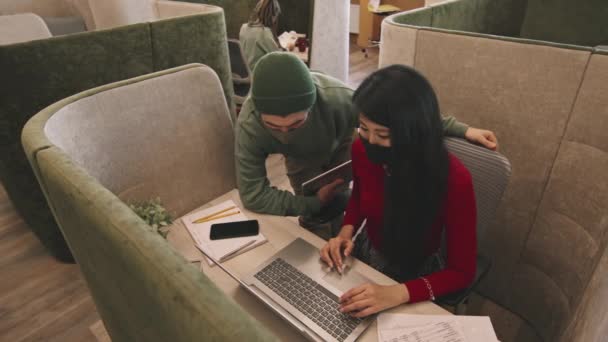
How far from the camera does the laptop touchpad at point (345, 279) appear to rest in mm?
921

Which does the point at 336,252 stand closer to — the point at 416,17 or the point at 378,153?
the point at 378,153

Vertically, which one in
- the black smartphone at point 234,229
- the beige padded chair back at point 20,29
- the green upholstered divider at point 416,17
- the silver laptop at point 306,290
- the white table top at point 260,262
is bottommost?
the white table top at point 260,262

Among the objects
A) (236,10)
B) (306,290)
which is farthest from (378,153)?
(236,10)

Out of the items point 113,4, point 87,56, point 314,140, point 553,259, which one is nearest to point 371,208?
point 314,140

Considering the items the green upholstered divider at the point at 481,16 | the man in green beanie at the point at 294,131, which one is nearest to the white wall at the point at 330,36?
the green upholstered divider at the point at 481,16

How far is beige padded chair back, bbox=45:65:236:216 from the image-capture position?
115 cm

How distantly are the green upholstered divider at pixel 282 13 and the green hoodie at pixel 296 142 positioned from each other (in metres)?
2.40

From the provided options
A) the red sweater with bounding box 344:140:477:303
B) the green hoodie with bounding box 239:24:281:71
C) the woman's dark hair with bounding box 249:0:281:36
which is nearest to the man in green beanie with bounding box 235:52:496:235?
the red sweater with bounding box 344:140:477:303

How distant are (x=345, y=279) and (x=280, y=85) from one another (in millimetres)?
618

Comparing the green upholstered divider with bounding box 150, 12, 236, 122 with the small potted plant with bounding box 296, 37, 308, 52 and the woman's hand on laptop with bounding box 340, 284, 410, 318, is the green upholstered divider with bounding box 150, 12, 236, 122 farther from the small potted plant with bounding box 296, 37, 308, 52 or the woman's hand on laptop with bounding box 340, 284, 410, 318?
the woman's hand on laptop with bounding box 340, 284, 410, 318

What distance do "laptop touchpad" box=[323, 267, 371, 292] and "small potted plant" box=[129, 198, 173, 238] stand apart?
1.75 feet

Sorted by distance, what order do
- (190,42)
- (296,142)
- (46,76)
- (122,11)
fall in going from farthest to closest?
(122,11) → (190,42) → (46,76) → (296,142)

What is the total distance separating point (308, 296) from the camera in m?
0.88

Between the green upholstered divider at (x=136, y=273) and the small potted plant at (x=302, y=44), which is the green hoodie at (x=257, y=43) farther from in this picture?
the green upholstered divider at (x=136, y=273)
